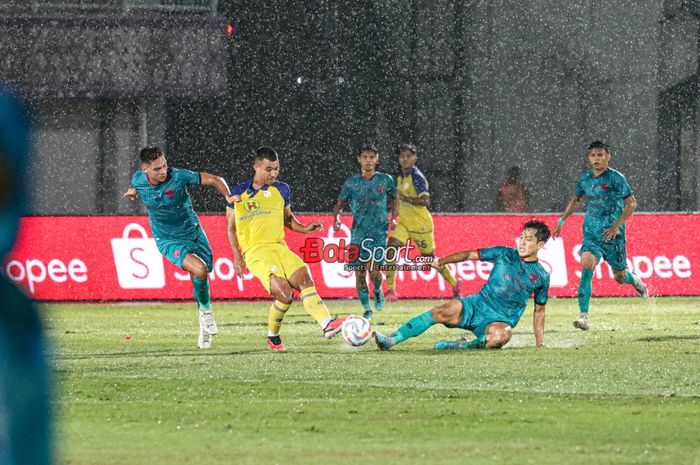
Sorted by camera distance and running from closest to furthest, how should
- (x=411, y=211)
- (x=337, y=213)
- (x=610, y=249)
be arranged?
1. (x=610, y=249)
2. (x=337, y=213)
3. (x=411, y=211)

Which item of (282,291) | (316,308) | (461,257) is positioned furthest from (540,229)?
(282,291)

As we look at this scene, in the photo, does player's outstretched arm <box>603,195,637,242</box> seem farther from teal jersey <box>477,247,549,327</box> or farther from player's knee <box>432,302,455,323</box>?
player's knee <box>432,302,455,323</box>

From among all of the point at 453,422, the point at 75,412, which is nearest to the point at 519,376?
the point at 453,422

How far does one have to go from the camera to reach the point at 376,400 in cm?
741

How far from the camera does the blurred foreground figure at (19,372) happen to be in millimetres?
1489

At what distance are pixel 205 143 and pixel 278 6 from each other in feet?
10.5

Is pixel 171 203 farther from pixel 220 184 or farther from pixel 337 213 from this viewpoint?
pixel 337 213

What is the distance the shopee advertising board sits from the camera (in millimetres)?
16969

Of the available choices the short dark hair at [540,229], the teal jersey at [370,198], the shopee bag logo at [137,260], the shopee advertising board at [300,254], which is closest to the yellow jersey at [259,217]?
the short dark hair at [540,229]

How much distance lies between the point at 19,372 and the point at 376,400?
19.6ft

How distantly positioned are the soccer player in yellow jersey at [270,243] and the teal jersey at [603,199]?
3449 mm

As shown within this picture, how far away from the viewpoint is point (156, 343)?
1181cm

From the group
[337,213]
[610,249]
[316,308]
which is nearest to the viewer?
[316,308]

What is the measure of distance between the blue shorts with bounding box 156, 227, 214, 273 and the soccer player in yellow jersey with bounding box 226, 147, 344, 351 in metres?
0.48
